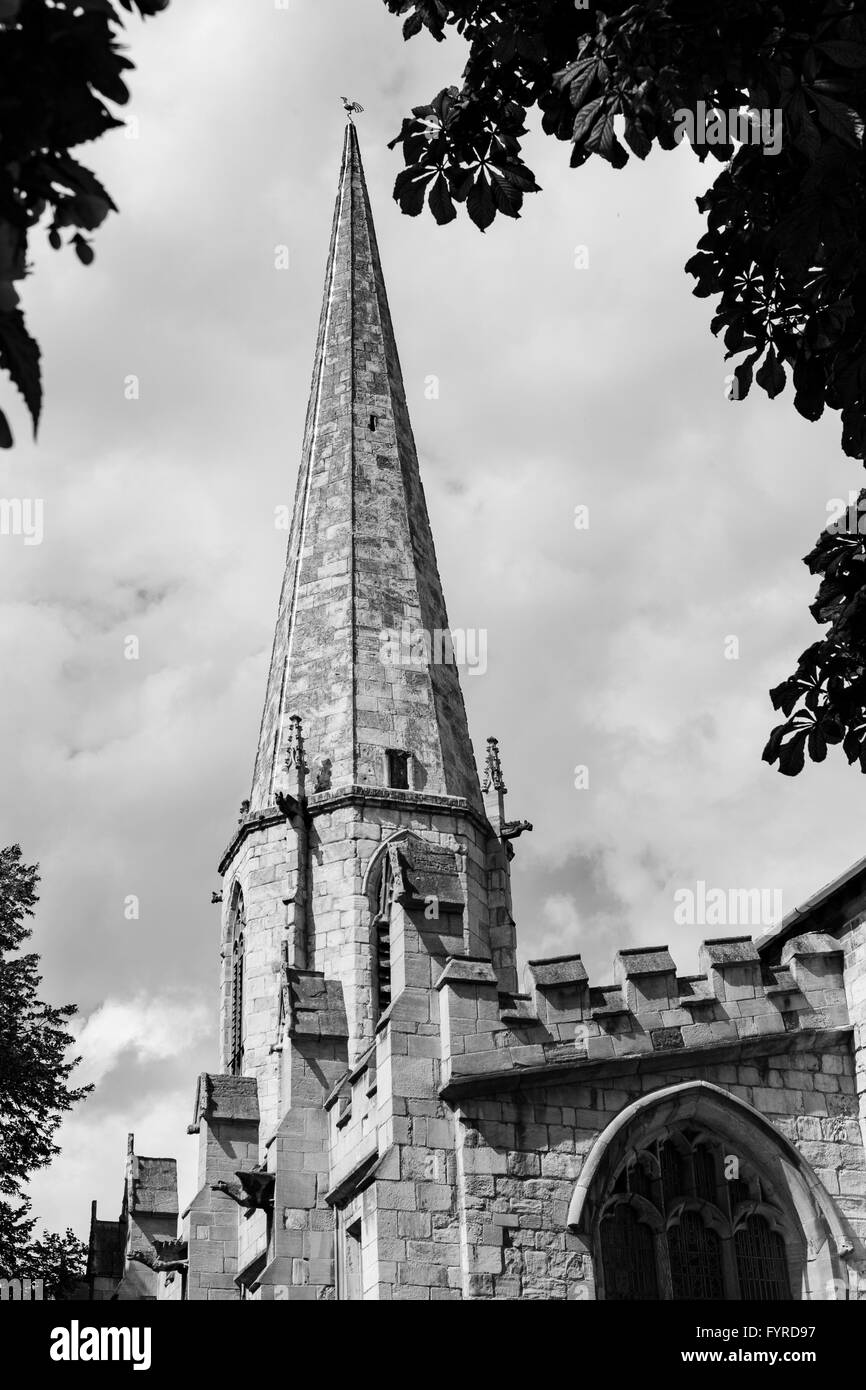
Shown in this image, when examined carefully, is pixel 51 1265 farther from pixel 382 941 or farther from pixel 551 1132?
pixel 551 1132

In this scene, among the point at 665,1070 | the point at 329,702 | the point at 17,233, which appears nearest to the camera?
the point at 17,233

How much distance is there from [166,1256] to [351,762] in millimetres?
7463

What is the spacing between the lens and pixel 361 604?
26.8 m

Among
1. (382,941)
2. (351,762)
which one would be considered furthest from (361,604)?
(382,941)

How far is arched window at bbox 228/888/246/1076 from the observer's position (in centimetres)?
2409

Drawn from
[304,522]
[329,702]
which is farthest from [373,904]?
[304,522]

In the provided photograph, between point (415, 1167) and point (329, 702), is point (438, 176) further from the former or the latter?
point (329, 702)

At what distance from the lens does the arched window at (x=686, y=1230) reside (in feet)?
43.4

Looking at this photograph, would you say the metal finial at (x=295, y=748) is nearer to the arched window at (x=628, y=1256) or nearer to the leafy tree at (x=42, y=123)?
the arched window at (x=628, y=1256)

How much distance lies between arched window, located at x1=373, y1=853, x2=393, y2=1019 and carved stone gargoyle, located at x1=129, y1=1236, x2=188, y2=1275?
4.13 metres

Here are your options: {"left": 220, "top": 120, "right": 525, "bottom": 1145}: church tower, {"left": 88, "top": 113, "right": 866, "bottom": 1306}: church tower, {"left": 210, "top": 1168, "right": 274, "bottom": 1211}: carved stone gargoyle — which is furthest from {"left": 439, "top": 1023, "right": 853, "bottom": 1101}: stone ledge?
{"left": 220, "top": 120, "right": 525, "bottom": 1145}: church tower
